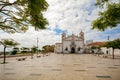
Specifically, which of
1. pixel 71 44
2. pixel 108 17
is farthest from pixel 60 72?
pixel 71 44

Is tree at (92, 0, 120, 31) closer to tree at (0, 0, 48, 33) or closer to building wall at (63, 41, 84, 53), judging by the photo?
tree at (0, 0, 48, 33)

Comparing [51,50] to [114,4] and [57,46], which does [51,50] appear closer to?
[57,46]

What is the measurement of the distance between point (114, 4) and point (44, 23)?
4.00 meters

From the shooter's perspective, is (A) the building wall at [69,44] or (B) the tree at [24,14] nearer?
(B) the tree at [24,14]

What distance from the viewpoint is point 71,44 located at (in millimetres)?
78750

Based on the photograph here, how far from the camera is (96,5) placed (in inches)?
376

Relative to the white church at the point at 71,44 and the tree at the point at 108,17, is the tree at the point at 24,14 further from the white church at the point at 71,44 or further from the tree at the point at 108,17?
the white church at the point at 71,44

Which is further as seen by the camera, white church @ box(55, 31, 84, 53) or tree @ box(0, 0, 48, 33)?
white church @ box(55, 31, 84, 53)

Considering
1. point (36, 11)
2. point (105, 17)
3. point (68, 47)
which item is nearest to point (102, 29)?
point (105, 17)

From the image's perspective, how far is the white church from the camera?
78188mm

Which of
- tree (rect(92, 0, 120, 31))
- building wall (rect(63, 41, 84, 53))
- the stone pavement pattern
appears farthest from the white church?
tree (rect(92, 0, 120, 31))

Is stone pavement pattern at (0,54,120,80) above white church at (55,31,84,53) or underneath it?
underneath

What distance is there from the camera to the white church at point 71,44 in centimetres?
7819

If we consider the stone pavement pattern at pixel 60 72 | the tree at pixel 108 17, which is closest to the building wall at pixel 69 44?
the stone pavement pattern at pixel 60 72
